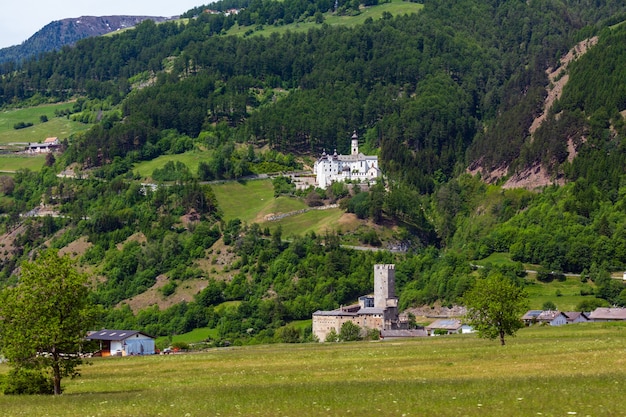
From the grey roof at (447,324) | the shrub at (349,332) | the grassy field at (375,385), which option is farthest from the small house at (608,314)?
the grassy field at (375,385)

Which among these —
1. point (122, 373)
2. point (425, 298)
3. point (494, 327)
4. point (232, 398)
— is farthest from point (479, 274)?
point (232, 398)

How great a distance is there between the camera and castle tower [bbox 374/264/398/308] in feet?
604

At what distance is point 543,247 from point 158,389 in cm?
13017

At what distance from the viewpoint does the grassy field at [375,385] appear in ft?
163

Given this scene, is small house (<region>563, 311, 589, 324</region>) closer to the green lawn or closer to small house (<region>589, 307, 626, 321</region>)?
small house (<region>589, 307, 626, 321</region>)

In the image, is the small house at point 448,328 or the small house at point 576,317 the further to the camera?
the small house at point 448,328

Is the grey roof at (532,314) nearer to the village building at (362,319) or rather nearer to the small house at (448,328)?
the small house at (448,328)

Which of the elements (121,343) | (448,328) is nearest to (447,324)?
(448,328)

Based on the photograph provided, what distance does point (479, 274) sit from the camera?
184m

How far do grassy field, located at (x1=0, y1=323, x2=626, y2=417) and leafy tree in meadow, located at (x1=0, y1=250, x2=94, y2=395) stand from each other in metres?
Result: 2.64

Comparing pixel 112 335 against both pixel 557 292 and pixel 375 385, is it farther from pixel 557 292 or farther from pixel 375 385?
pixel 375 385

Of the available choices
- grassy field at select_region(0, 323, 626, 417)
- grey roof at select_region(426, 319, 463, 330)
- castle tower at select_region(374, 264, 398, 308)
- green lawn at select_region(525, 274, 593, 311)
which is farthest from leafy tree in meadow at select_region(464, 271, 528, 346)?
castle tower at select_region(374, 264, 398, 308)

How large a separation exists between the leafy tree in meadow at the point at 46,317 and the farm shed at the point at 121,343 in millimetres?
68742

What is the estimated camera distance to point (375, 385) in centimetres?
5941
